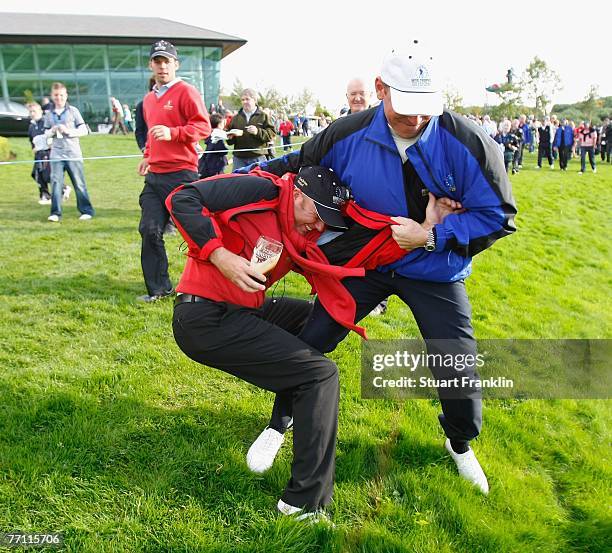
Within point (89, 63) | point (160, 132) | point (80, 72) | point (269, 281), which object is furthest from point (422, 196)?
point (89, 63)

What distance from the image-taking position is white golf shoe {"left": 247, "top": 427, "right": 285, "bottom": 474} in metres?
3.13

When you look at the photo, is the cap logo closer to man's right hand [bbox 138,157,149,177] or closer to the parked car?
man's right hand [bbox 138,157,149,177]

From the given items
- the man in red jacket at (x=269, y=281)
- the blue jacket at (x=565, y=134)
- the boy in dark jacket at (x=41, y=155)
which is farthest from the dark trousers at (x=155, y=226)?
the blue jacket at (x=565, y=134)

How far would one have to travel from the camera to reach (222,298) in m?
2.98

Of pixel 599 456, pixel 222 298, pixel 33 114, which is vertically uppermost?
pixel 33 114

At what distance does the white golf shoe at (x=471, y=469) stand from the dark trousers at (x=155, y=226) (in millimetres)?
3666

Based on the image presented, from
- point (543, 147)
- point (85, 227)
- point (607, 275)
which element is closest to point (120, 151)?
point (85, 227)

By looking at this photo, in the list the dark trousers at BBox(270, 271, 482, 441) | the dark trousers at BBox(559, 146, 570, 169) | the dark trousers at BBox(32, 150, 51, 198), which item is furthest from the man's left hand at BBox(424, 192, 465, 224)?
the dark trousers at BBox(559, 146, 570, 169)

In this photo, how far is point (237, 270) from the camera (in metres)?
2.80

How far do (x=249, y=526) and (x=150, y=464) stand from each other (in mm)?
764

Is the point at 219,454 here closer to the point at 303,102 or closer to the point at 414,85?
the point at 414,85

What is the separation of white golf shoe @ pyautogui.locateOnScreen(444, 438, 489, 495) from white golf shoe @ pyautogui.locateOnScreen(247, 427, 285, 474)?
107 centimetres

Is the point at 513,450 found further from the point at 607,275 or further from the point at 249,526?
the point at 607,275

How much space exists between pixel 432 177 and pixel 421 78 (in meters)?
0.52
